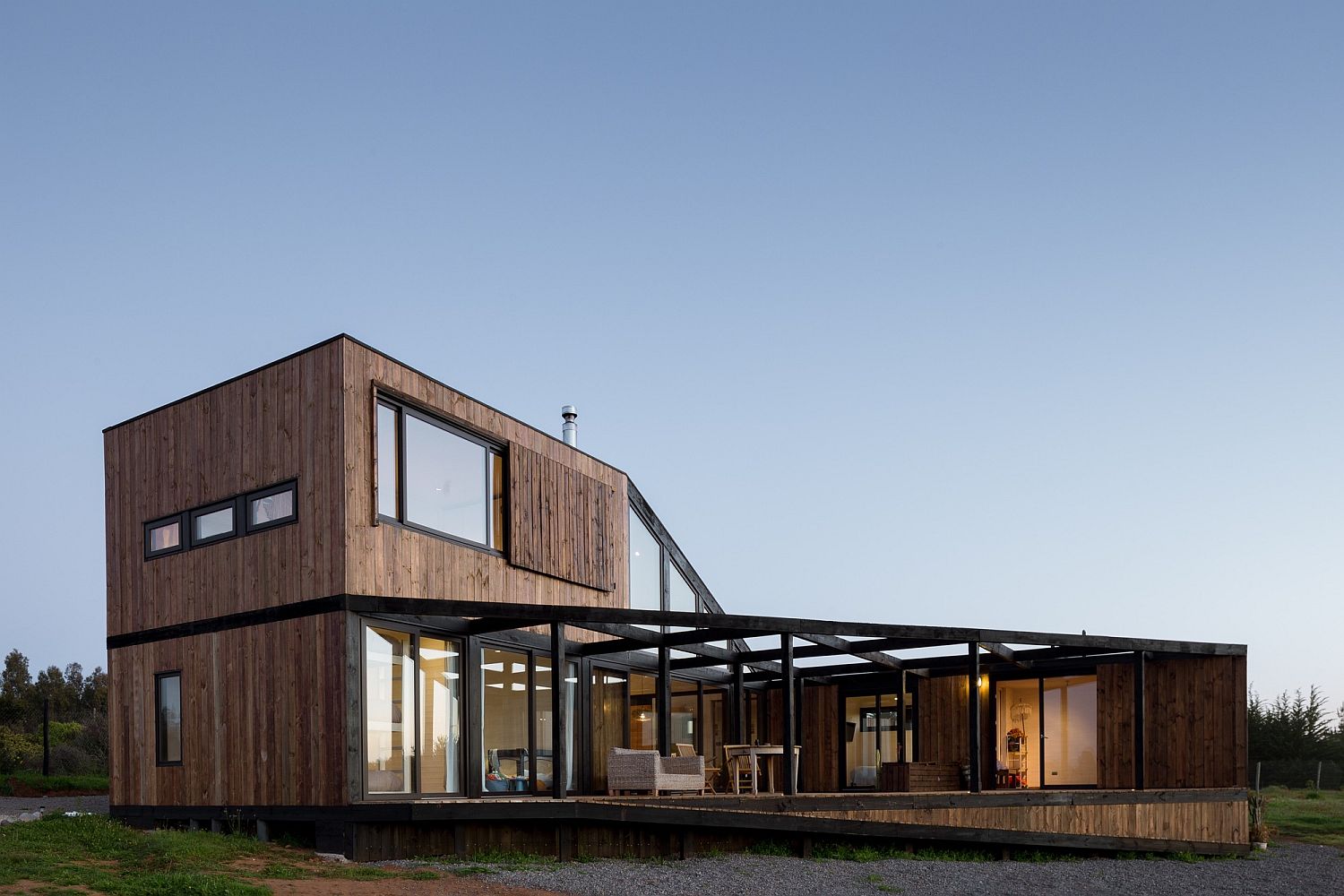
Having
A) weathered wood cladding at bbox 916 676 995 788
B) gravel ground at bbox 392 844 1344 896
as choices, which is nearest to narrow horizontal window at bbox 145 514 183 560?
gravel ground at bbox 392 844 1344 896

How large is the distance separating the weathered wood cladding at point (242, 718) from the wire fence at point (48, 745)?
12914 millimetres

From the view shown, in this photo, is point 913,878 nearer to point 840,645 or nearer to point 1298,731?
point 840,645

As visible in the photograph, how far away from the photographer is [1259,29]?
727 inches

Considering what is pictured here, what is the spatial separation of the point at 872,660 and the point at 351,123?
13250 mm

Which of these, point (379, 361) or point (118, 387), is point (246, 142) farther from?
point (118, 387)

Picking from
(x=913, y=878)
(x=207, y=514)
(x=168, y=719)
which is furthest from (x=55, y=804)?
(x=913, y=878)

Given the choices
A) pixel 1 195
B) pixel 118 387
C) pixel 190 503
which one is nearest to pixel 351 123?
pixel 190 503

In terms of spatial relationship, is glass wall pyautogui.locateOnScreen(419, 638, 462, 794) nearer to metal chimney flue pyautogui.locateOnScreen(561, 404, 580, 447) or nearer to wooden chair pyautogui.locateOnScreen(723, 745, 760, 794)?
wooden chair pyautogui.locateOnScreen(723, 745, 760, 794)

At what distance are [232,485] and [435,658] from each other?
2.98m

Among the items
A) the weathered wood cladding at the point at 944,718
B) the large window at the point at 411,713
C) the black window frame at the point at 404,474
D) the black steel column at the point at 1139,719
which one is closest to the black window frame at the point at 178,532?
the black window frame at the point at 404,474

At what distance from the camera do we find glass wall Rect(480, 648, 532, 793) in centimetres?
1338

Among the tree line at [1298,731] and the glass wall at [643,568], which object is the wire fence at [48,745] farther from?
the tree line at [1298,731]

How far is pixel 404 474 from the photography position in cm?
1283

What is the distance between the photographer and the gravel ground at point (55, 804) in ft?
54.2
